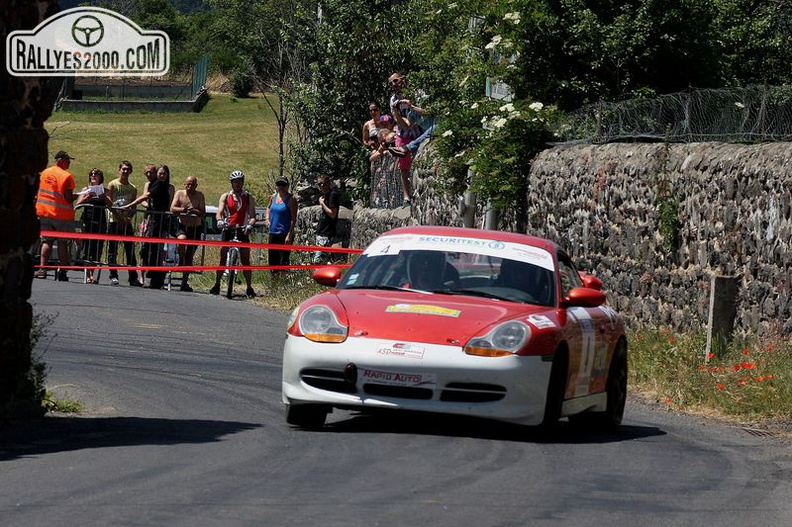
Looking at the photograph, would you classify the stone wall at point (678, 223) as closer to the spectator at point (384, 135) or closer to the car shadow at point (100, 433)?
the spectator at point (384, 135)

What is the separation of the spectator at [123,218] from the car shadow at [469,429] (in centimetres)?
1525

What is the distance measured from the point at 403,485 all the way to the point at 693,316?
936 centimetres

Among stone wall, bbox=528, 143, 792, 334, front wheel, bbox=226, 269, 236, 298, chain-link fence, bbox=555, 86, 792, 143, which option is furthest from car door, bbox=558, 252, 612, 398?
front wheel, bbox=226, 269, 236, 298

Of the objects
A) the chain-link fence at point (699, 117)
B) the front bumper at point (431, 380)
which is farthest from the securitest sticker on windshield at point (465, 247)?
the chain-link fence at point (699, 117)

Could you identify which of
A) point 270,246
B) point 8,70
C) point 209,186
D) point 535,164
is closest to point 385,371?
point 8,70

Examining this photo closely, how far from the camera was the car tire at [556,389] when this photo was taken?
998 cm

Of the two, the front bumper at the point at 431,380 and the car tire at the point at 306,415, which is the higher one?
the front bumper at the point at 431,380

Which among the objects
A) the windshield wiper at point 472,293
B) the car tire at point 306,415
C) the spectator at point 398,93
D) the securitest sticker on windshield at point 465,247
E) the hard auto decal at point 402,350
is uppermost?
the spectator at point 398,93

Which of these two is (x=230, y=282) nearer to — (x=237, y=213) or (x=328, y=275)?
(x=237, y=213)

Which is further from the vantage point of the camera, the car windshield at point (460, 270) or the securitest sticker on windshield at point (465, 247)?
the securitest sticker on windshield at point (465, 247)

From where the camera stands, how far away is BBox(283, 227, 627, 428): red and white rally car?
9719 millimetres

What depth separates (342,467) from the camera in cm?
844

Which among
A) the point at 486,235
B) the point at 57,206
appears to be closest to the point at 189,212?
the point at 57,206

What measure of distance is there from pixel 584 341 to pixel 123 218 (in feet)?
56.1
